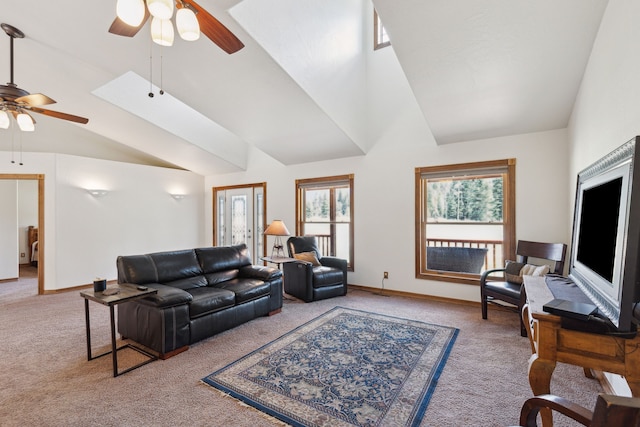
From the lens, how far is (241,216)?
281 inches

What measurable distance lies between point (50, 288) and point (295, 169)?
484 centimetres

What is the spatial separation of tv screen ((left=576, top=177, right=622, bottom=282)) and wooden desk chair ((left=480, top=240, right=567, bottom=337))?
122 cm

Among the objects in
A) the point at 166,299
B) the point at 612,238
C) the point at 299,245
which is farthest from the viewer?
the point at 299,245

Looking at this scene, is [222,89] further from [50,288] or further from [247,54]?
[50,288]

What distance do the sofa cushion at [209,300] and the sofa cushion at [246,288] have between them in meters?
0.11

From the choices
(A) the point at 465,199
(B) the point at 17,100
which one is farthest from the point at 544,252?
(B) the point at 17,100

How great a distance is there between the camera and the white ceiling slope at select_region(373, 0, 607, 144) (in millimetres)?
2377

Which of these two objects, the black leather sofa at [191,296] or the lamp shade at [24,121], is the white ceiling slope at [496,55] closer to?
the black leather sofa at [191,296]

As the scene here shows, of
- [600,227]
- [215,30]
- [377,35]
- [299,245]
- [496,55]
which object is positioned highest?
[377,35]

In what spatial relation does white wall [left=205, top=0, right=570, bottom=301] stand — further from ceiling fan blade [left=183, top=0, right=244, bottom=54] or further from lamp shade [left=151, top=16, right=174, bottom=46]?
lamp shade [left=151, top=16, right=174, bottom=46]

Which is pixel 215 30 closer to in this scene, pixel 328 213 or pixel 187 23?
pixel 187 23

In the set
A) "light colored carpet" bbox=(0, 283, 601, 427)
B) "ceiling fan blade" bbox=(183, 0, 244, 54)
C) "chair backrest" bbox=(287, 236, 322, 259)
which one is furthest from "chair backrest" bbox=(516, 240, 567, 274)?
"ceiling fan blade" bbox=(183, 0, 244, 54)

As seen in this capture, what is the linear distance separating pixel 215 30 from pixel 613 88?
9.14 ft

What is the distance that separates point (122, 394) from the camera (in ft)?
7.20
